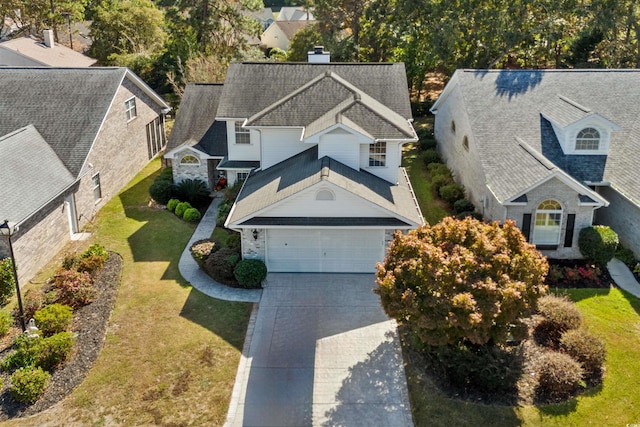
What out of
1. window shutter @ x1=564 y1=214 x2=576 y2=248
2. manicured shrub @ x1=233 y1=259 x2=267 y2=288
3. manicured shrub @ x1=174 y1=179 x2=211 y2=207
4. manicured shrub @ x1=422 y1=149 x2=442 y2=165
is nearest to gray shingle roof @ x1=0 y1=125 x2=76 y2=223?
manicured shrub @ x1=174 y1=179 x2=211 y2=207

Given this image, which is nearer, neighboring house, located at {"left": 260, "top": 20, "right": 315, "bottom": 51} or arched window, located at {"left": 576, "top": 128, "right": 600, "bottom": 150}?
arched window, located at {"left": 576, "top": 128, "right": 600, "bottom": 150}

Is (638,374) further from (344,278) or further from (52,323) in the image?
(52,323)

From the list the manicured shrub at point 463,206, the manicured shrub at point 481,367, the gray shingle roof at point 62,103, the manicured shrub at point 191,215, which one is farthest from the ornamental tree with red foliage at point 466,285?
the gray shingle roof at point 62,103

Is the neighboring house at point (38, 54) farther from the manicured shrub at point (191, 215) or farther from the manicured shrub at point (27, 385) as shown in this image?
the manicured shrub at point (27, 385)

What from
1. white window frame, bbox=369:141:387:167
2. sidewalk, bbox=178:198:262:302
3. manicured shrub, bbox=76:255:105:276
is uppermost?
white window frame, bbox=369:141:387:167

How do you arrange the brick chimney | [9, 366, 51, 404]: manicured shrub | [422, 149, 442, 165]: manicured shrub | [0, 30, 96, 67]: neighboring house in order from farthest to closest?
the brick chimney, [0, 30, 96, 67]: neighboring house, [422, 149, 442, 165]: manicured shrub, [9, 366, 51, 404]: manicured shrub

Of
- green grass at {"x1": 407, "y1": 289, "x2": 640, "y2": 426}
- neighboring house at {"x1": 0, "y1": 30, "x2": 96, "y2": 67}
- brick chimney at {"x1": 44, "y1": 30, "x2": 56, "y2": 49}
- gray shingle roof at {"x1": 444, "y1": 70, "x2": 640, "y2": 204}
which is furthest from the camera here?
brick chimney at {"x1": 44, "y1": 30, "x2": 56, "y2": 49}

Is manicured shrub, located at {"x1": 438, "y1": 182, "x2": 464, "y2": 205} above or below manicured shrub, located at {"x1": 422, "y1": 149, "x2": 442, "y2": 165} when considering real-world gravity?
below

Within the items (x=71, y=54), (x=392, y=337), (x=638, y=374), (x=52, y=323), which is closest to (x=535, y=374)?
(x=638, y=374)

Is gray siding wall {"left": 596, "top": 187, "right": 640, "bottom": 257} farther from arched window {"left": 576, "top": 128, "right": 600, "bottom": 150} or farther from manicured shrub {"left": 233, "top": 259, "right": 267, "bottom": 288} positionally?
manicured shrub {"left": 233, "top": 259, "right": 267, "bottom": 288}
